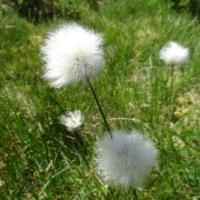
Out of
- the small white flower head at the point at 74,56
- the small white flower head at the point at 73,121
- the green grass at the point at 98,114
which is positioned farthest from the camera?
the small white flower head at the point at 73,121

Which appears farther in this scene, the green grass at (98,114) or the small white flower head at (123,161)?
the green grass at (98,114)

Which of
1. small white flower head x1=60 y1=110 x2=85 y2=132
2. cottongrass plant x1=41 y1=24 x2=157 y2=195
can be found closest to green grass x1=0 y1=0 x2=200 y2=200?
small white flower head x1=60 y1=110 x2=85 y2=132

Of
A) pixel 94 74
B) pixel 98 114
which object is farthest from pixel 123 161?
pixel 98 114

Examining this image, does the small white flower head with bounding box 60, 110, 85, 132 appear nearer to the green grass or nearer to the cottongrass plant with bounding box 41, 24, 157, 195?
the green grass

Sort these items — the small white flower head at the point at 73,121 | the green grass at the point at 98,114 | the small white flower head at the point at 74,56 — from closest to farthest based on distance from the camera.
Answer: the small white flower head at the point at 74,56 → the green grass at the point at 98,114 → the small white flower head at the point at 73,121

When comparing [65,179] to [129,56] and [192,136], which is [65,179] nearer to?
[192,136]

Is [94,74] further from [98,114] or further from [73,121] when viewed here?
[98,114]

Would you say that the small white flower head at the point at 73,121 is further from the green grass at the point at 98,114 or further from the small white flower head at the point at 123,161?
the small white flower head at the point at 123,161

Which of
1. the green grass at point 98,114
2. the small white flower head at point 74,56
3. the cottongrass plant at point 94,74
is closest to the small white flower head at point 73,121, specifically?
the green grass at point 98,114
